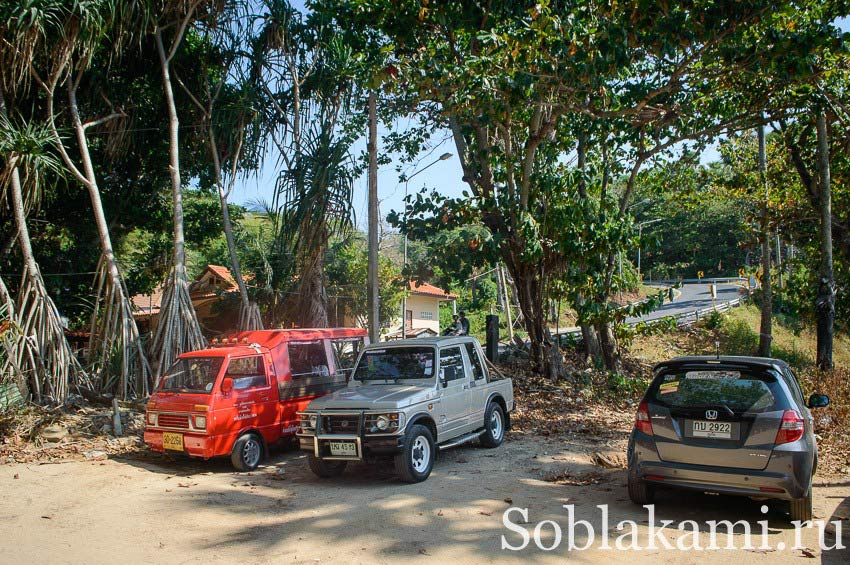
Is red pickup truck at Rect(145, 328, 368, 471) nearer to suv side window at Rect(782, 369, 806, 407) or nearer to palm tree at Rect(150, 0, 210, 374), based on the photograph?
palm tree at Rect(150, 0, 210, 374)

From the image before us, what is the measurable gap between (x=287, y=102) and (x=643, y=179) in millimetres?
9092

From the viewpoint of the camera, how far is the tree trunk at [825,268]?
1565cm

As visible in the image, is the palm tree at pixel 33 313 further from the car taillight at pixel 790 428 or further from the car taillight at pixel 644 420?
the car taillight at pixel 790 428

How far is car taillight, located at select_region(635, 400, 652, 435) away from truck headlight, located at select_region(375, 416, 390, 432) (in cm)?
281

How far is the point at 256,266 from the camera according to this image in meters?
18.8

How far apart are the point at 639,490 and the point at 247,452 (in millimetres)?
5248

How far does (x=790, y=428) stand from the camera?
5.68 meters

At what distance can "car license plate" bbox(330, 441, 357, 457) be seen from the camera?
773cm

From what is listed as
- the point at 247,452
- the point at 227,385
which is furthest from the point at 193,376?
the point at 247,452

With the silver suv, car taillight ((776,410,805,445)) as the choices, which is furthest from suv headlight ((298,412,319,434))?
car taillight ((776,410,805,445))

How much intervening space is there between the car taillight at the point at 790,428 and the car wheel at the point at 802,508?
1.76 ft

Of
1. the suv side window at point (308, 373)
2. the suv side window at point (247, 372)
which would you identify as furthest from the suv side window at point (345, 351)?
the suv side window at point (247, 372)

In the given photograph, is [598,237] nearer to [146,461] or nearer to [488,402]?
[488,402]

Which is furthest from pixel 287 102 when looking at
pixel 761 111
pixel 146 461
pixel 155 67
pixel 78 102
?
pixel 761 111
